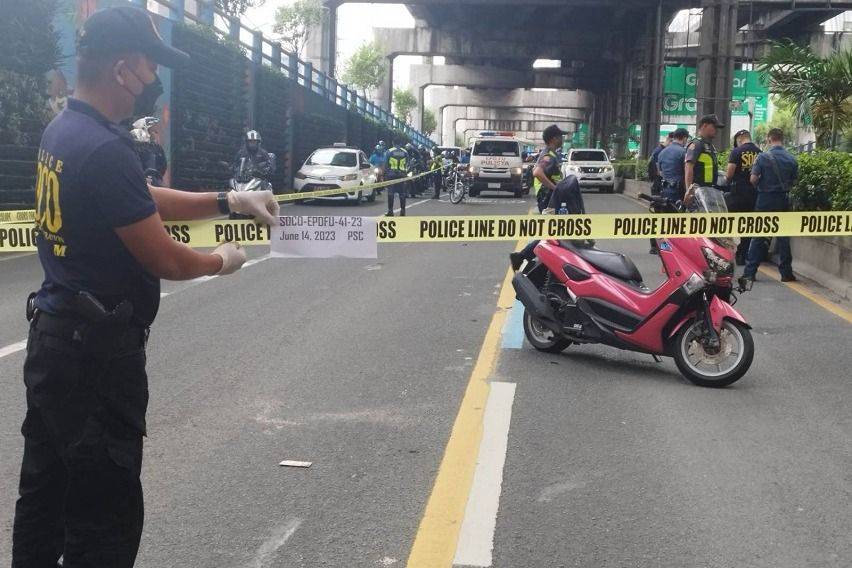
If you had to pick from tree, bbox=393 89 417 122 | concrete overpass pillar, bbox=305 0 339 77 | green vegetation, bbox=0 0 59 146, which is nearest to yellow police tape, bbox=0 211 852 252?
green vegetation, bbox=0 0 59 146

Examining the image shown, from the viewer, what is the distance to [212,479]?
16.1 ft

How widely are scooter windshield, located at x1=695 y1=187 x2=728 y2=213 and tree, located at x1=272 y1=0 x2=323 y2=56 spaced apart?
137 ft

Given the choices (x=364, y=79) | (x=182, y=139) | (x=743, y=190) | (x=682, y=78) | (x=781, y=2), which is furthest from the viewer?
(x=364, y=79)

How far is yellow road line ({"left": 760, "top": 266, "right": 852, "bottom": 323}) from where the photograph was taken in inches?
410

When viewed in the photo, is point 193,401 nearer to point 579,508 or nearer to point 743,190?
point 579,508

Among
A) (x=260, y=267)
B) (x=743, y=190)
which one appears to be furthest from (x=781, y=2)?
(x=260, y=267)

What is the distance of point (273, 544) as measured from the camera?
4117 mm

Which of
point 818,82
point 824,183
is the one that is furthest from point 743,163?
point 818,82

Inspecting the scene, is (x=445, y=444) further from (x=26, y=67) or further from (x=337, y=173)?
(x=337, y=173)

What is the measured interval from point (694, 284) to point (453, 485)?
286 cm

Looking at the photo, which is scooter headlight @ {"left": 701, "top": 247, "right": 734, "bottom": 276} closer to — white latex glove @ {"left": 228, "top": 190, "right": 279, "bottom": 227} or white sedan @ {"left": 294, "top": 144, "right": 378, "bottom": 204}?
white latex glove @ {"left": 228, "top": 190, "right": 279, "bottom": 227}

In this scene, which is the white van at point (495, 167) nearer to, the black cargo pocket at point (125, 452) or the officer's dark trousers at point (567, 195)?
the officer's dark trousers at point (567, 195)

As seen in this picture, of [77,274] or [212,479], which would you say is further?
[212,479]

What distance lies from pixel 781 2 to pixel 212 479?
37884 millimetres
